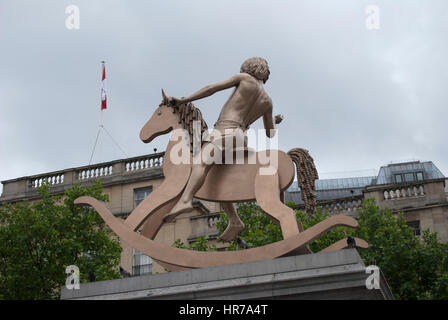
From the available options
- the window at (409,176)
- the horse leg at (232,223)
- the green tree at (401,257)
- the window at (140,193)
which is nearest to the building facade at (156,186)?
the window at (140,193)

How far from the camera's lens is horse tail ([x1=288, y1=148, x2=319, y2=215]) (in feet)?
39.0

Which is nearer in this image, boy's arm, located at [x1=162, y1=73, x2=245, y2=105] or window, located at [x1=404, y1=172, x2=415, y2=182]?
boy's arm, located at [x1=162, y1=73, x2=245, y2=105]

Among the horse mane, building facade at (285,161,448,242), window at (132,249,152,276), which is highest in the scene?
building facade at (285,161,448,242)

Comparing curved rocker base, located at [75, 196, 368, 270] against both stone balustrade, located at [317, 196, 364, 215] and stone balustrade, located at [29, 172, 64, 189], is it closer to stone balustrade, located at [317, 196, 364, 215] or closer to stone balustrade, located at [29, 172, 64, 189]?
stone balustrade, located at [317, 196, 364, 215]

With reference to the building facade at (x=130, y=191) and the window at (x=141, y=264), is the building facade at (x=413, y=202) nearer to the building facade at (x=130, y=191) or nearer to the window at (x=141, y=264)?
the building facade at (x=130, y=191)

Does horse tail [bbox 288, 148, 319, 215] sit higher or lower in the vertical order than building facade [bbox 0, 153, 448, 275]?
lower

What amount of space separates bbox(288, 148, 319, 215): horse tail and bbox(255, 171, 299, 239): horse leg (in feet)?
2.51

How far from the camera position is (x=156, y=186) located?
102 feet

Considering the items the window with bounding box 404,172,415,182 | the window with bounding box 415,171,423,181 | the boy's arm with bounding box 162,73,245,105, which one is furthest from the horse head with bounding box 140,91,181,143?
the window with bounding box 415,171,423,181

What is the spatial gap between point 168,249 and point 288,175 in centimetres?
244

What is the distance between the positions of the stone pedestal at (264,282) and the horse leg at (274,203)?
3.68 feet

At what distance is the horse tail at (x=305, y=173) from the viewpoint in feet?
39.0

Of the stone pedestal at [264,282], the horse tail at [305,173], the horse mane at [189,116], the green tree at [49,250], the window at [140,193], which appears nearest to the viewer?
the stone pedestal at [264,282]
